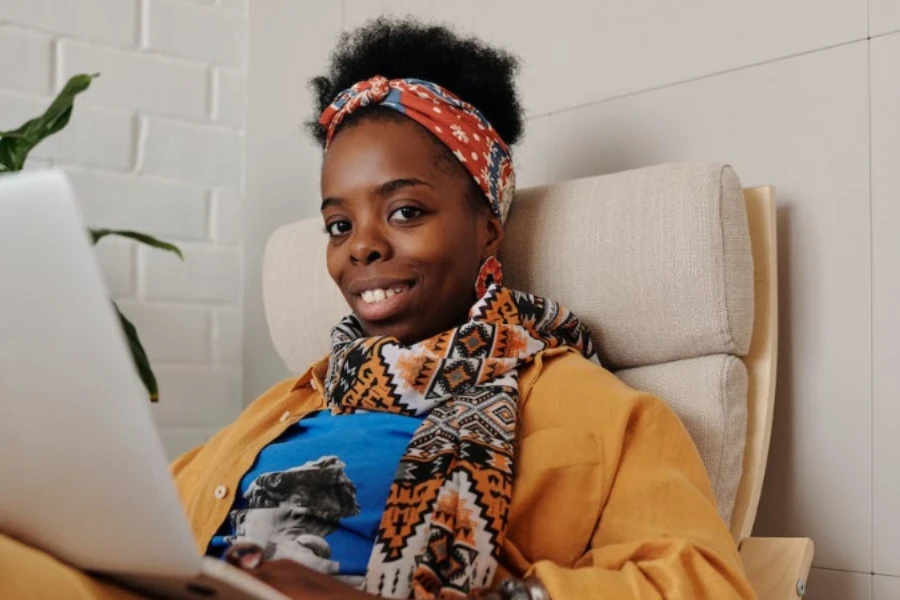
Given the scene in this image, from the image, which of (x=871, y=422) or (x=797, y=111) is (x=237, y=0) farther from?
(x=871, y=422)

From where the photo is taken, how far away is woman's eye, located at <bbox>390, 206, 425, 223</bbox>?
1.29 metres

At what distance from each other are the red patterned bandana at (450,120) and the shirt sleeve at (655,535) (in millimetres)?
403

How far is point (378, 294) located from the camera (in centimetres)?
129

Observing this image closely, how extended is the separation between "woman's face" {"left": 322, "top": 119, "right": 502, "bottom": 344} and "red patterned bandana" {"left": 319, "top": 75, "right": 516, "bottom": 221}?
0.02 metres

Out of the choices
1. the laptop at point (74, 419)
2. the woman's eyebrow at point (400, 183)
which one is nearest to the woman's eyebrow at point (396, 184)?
the woman's eyebrow at point (400, 183)

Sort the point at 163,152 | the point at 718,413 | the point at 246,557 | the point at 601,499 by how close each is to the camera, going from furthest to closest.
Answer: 1. the point at 163,152
2. the point at 718,413
3. the point at 601,499
4. the point at 246,557

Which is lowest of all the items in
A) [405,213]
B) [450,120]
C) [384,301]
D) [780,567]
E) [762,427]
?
[780,567]

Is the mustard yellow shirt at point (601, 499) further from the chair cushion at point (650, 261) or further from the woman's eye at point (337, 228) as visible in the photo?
→ the woman's eye at point (337, 228)

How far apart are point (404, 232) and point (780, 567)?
0.57m

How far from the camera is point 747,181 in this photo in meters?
1.40

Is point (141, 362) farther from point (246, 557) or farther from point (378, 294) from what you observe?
point (246, 557)

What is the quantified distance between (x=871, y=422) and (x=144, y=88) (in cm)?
160

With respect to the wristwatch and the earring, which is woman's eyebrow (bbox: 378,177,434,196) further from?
the wristwatch

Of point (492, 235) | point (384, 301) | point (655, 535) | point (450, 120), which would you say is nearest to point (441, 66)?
point (450, 120)
